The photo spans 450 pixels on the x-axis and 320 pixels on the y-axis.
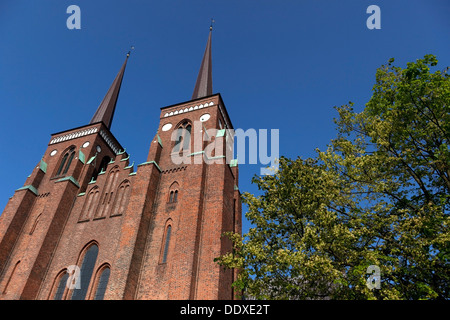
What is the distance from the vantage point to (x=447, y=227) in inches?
364

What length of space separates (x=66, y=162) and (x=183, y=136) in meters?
10.8

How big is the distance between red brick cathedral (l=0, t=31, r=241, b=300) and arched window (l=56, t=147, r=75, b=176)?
0.13m

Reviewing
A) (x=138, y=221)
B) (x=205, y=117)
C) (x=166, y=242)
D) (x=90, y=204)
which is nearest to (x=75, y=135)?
(x=90, y=204)

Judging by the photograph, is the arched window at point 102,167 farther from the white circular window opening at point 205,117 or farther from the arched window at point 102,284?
the arched window at point 102,284

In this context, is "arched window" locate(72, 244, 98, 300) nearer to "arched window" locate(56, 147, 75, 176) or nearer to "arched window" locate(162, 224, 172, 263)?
"arched window" locate(162, 224, 172, 263)

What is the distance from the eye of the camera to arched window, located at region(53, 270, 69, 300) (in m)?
17.5

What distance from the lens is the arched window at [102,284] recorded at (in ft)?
54.1

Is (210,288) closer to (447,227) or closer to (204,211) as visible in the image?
(204,211)

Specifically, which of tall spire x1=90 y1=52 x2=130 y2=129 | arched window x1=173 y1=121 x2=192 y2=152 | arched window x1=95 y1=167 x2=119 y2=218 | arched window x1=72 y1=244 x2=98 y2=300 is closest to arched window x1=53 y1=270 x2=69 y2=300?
arched window x1=72 y1=244 x2=98 y2=300

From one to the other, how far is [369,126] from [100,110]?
26.7 metres

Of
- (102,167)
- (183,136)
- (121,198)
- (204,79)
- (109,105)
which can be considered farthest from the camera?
(109,105)

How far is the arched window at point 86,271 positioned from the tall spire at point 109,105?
48.6 feet

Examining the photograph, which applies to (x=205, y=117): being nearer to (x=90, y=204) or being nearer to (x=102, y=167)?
(x=90, y=204)

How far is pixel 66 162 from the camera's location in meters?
26.7
